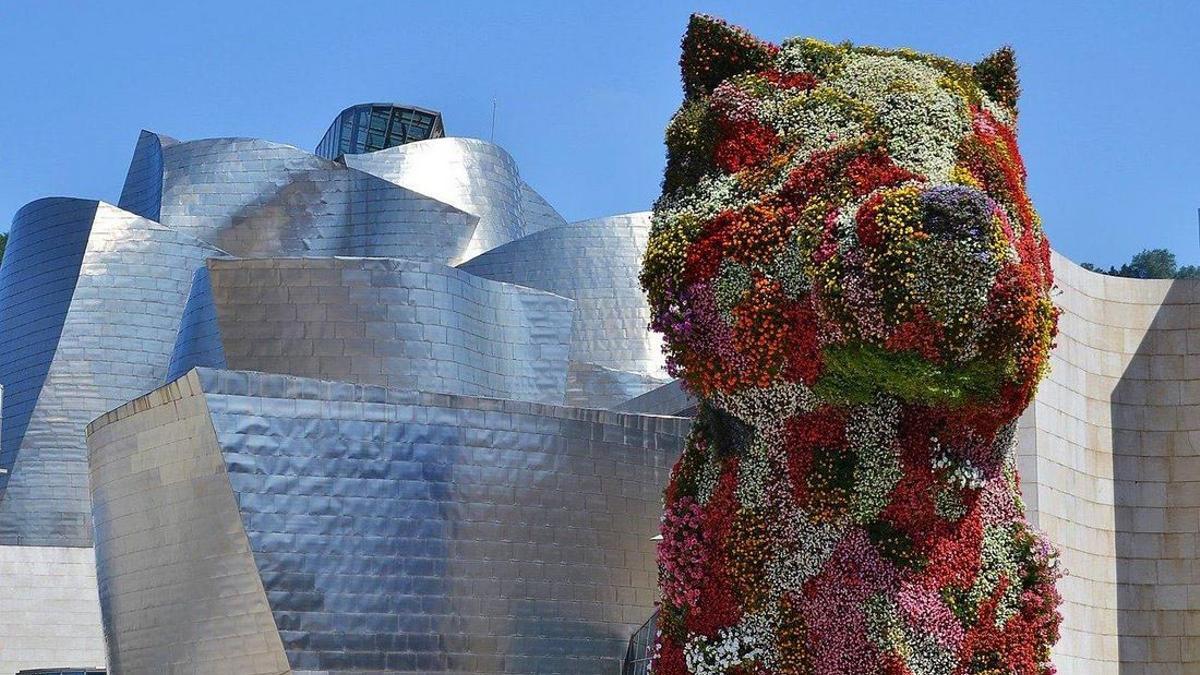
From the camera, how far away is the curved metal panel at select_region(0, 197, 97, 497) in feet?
119

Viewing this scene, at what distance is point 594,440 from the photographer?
80.5 ft

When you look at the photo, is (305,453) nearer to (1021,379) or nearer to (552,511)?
(552,511)

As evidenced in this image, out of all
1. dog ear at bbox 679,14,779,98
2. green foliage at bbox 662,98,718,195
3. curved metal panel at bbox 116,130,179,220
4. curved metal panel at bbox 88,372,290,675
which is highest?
curved metal panel at bbox 116,130,179,220

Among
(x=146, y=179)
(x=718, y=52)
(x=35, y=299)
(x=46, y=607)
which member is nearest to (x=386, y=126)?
(x=146, y=179)

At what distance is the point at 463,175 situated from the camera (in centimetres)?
4028

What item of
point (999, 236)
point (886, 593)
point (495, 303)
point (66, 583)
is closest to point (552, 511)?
point (495, 303)

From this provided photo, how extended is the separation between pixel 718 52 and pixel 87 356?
68.9ft

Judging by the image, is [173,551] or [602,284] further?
[602,284]

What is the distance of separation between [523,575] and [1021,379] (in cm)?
932

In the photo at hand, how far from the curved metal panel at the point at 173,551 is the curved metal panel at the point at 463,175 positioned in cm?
1537

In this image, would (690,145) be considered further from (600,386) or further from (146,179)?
(146,179)

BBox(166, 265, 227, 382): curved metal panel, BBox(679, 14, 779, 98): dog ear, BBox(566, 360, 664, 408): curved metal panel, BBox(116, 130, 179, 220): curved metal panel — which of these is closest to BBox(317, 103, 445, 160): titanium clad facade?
BBox(116, 130, 179, 220): curved metal panel

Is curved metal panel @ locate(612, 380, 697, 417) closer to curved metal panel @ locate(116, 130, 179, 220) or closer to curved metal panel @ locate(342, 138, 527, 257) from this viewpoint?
curved metal panel @ locate(342, 138, 527, 257)

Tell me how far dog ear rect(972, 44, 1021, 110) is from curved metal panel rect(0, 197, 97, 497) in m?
22.6
